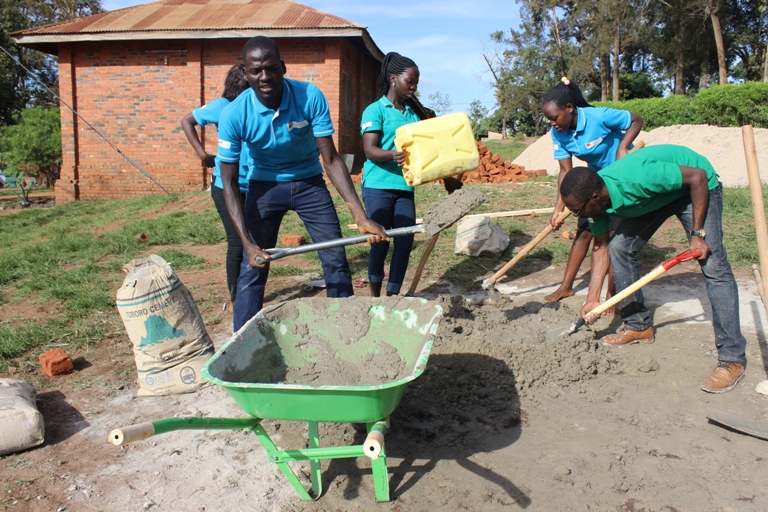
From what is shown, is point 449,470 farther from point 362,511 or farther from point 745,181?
A: point 745,181

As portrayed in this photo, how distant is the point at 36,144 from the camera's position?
56.9ft

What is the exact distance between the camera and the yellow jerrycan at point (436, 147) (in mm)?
3832

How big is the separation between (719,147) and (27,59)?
31654 millimetres

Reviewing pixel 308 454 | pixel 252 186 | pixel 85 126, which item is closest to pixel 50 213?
pixel 85 126

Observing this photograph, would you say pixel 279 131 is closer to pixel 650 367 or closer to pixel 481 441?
pixel 481 441

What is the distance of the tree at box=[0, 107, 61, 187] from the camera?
17.3 meters

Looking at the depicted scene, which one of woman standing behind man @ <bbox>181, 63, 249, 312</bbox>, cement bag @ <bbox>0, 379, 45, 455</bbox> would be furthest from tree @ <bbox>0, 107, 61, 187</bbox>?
cement bag @ <bbox>0, 379, 45, 455</bbox>

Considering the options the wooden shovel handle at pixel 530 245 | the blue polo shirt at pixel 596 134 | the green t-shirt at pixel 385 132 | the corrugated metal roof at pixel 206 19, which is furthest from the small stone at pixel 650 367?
the corrugated metal roof at pixel 206 19

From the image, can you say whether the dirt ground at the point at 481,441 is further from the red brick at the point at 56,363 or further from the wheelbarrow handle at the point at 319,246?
the wheelbarrow handle at the point at 319,246

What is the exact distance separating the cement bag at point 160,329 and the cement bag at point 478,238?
356 centimetres

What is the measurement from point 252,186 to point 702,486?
Answer: 2890 mm

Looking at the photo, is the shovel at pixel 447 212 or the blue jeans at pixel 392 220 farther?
the blue jeans at pixel 392 220

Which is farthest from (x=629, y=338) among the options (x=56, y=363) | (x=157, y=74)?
(x=157, y=74)

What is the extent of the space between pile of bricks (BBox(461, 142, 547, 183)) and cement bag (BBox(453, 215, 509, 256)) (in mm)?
5816
